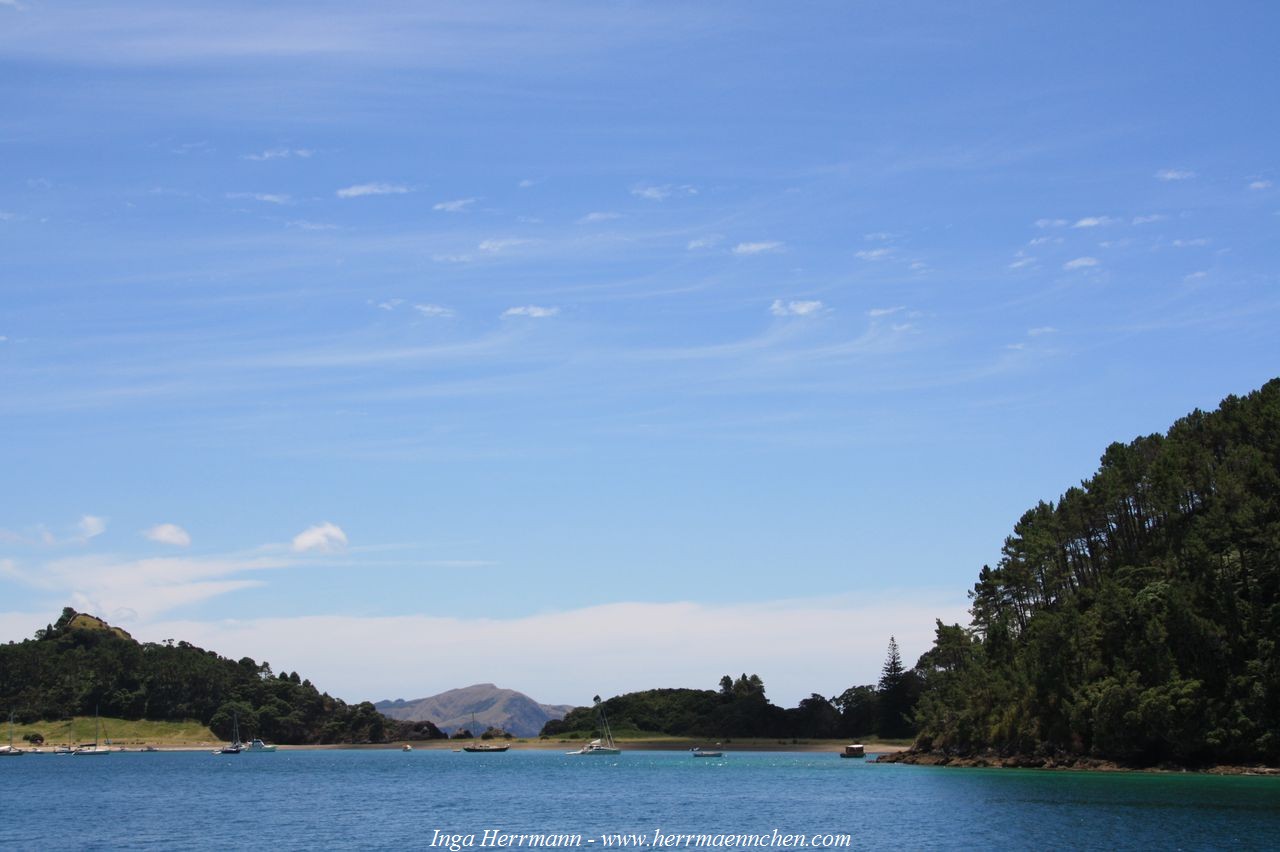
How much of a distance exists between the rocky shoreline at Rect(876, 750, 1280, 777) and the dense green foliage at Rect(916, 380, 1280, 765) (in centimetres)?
111

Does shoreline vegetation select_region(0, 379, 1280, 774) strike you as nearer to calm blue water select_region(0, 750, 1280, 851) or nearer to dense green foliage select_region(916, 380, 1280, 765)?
dense green foliage select_region(916, 380, 1280, 765)

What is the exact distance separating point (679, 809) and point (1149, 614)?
50.6m

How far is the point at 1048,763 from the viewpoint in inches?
4692

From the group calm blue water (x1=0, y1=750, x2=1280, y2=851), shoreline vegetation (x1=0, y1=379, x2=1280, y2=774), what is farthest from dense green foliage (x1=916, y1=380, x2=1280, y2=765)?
calm blue water (x1=0, y1=750, x2=1280, y2=851)

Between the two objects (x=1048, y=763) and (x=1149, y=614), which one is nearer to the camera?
(x=1149, y=614)

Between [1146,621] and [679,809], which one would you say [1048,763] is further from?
[679,809]

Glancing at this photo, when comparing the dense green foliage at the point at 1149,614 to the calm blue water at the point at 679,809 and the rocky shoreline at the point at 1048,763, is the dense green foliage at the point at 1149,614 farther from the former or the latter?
the calm blue water at the point at 679,809

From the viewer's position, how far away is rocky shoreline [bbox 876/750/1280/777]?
9966 cm

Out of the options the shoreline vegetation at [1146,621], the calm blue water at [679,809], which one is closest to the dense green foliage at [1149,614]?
the shoreline vegetation at [1146,621]

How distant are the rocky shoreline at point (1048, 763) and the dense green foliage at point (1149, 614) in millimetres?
1107

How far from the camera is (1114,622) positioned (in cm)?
11244

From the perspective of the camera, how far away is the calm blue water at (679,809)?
67188 mm

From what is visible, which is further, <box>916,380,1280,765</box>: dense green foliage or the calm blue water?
<box>916,380,1280,765</box>: dense green foliage

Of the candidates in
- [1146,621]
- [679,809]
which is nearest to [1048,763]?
[1146,621]
